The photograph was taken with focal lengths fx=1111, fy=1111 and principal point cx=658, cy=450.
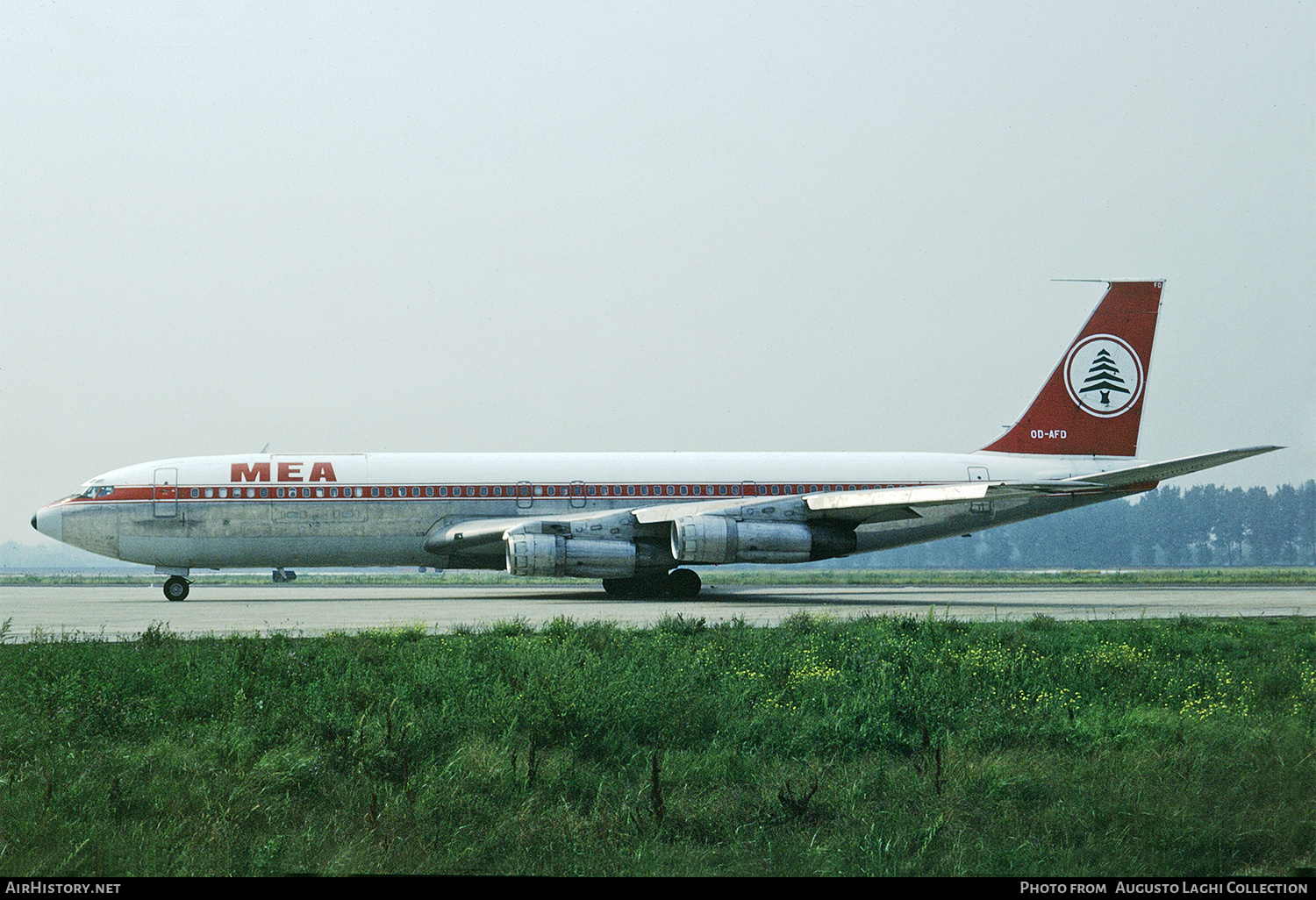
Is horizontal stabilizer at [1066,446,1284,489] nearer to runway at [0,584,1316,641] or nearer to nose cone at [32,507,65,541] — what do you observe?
runway at [0,584,1316,641]

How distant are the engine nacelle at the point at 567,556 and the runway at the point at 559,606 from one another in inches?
30.6

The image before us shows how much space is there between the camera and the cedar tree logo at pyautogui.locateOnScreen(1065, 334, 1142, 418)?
1208 inches

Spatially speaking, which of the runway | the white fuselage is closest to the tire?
the runway

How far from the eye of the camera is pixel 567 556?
24.8 metres

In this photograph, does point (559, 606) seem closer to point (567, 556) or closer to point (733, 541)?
point (567, 556)

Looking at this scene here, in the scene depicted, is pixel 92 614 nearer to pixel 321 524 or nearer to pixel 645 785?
pixel 321 524

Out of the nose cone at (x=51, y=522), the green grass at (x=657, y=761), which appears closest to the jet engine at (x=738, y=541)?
the green grass at (x=657, y=761)

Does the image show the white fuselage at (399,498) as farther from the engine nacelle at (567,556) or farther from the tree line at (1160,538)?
the tree line at (1160,538)

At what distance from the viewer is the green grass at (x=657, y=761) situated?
20.7ft

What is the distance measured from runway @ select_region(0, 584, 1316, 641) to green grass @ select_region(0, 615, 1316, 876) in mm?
4826

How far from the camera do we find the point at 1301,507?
114 m

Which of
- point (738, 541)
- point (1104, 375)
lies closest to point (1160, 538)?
point (1104, 375)

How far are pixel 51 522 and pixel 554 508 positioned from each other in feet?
40.1
